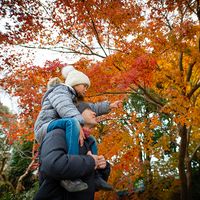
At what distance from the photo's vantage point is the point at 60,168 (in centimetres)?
134

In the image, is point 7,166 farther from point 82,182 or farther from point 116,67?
point 82,182

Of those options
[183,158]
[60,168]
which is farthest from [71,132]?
[183,158]

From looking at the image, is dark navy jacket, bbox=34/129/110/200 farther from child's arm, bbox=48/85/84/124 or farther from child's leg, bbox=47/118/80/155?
child's arm, bbox=48/85/84/124

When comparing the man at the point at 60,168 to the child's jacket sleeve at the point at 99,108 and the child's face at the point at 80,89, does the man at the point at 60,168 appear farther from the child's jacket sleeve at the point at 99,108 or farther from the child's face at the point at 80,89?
the child's jacket sleeve at the point at 99,108

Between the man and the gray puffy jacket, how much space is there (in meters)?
0.26

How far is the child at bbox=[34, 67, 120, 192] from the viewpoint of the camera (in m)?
1.49

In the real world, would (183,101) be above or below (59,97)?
above

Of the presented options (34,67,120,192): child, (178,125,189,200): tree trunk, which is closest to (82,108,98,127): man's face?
(34,67,120,192): child

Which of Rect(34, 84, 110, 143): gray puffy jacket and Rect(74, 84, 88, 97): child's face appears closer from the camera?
Rect(34, 84, 110, 143): gray puffy jacket

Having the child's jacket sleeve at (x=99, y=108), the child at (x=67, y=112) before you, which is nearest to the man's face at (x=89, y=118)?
the child at (x=67, y=112)

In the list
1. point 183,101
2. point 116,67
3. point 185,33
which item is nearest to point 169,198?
point 183,101

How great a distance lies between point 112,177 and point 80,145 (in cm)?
795

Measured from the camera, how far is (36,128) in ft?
5.98

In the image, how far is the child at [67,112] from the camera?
1.49 metres
